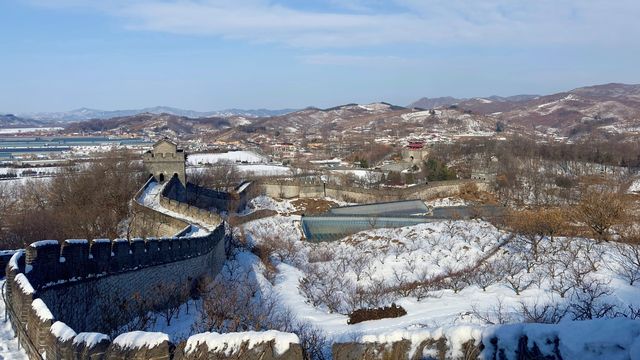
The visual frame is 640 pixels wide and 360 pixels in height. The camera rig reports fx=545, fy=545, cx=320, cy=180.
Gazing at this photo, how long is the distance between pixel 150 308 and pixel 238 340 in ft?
28.7

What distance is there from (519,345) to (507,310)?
369 inches

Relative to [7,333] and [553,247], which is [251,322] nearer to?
[7,333]

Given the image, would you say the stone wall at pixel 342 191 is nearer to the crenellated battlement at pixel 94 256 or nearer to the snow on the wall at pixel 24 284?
the crenellated battlement at pixel 94 256

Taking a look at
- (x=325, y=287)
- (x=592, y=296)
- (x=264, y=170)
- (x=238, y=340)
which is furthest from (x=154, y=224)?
(x=264, y=170)

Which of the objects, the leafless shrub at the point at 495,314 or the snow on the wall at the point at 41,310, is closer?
the snow on the wall at the point at 41,310

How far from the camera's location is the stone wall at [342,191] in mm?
48312

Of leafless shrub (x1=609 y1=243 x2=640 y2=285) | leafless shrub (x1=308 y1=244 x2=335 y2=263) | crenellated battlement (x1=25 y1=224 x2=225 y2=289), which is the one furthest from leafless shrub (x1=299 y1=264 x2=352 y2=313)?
leafless shrub (x1=609 y1=243 x2=640 y2=285)

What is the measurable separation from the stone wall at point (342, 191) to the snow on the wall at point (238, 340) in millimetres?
42996

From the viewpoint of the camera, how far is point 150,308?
12812 millimetres

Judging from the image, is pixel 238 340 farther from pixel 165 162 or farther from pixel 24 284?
pixel 165 162

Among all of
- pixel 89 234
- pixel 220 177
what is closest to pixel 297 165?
pixel 220 177

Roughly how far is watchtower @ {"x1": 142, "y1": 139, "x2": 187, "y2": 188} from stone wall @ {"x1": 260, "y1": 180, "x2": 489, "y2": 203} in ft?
51.2

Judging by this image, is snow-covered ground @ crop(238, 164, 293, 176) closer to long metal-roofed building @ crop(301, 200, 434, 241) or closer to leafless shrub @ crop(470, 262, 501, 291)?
long metal-roofed building @ crop(301, 200, 434, 241)


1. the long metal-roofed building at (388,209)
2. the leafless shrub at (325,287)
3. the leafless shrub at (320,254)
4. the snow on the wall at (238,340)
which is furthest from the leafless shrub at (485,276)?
the long metal-roofed building at (388,209)
